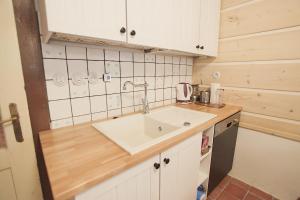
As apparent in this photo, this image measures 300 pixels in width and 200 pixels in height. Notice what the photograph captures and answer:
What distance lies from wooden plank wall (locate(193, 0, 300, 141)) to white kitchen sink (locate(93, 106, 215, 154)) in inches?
21.8

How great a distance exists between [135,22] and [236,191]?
1.80 meters

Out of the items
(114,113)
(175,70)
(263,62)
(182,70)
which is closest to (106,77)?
(114,113)

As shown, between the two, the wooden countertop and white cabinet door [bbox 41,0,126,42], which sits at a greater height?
white cabinet door [bbox 41,0,126,42]

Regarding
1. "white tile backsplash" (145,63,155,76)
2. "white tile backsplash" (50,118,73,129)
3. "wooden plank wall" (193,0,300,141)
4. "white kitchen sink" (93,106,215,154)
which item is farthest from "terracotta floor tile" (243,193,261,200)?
"white tile backsplash" (50,118,73,129)

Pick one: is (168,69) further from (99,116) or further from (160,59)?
(99,116)

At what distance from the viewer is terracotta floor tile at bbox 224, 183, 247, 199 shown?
1.46 meters

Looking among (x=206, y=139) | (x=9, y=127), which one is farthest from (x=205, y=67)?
(x=9, y=127)

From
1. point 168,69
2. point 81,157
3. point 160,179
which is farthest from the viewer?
point 168,69

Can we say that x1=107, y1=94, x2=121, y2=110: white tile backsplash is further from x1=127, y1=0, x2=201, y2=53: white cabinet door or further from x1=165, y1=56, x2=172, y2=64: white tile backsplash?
x1=165, y1=56, x2=172, y2=64: white tile backsplash

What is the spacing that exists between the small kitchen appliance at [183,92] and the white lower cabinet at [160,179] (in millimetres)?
713

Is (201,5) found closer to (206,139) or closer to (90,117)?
(206,139)

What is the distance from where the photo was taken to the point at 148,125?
4.08 ft

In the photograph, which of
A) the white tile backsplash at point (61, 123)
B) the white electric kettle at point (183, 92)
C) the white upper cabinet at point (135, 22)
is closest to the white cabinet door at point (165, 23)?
the white upper cabinet at point (135, 22)

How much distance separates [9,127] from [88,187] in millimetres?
637
